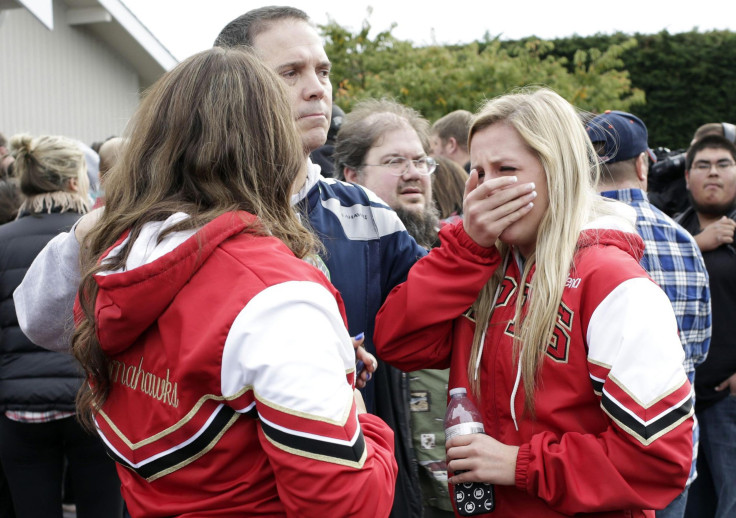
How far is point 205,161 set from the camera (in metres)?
1.64

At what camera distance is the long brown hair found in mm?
1652

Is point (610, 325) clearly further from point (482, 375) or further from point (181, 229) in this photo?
point (181, 229)

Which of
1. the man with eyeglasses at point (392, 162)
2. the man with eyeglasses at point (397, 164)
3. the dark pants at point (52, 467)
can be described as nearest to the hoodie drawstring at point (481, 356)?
the man with eyeglasses at point (397, 164)

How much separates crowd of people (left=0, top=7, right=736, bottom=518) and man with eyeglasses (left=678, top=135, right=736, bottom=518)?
136 cm

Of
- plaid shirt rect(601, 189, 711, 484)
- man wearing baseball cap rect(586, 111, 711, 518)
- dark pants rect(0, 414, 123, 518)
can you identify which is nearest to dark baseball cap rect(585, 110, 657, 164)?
man wearing baseball cap rect(586, 111, 711, 518)

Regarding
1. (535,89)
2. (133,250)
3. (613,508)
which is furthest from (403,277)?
(133,250)

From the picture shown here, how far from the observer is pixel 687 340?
3688mm

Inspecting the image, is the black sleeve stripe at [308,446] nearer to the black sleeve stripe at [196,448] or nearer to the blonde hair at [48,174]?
the black sleeve stripe at [196,448]

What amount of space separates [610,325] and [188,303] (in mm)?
1061

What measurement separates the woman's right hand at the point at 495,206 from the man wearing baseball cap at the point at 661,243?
1.54m

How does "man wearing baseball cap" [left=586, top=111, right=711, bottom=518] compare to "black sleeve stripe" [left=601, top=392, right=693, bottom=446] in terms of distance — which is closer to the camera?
"black sleeve stripe" [left=601, top=392, right=693, bottom=446]

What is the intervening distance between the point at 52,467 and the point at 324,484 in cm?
330

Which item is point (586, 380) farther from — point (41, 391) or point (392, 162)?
point (41, 391)

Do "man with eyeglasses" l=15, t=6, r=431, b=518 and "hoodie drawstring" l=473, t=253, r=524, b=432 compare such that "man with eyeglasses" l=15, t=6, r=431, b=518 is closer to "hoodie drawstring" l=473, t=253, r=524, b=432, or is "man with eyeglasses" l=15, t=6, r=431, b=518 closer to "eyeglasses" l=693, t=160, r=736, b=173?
"hoodie drawstring" l=473, t=253, r=524, b=432
